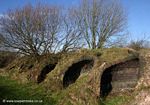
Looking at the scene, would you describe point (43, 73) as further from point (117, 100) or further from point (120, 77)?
point (117, 100)

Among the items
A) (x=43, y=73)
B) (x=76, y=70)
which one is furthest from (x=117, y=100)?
Result: (x=43, y=73)

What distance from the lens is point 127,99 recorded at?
497 inches

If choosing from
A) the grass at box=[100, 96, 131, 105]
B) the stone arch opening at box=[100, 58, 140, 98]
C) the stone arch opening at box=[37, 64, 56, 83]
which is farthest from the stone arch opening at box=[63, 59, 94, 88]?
the stone arch opening at box=[37, 64, 56, 83]

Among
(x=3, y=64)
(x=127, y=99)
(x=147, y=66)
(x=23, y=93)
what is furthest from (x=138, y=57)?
(x=3, y=64)

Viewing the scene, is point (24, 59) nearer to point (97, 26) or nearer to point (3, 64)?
point (3, 64)

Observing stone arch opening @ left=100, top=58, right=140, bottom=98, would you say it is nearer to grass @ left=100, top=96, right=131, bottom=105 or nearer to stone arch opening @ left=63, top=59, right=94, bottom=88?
grass @ left=100, top=96, right=131, bottom=105

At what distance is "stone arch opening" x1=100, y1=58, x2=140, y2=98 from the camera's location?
46.0 ft

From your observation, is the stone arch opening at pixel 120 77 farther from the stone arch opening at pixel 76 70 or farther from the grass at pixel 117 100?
the stone arch opening at pixel 76 70

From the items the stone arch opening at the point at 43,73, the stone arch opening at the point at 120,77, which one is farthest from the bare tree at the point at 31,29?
the stone arch opening at the point at 120,77

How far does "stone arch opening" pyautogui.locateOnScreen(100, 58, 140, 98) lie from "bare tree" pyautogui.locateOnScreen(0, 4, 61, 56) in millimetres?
8890

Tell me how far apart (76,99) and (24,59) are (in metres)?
11.5

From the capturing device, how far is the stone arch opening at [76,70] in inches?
609

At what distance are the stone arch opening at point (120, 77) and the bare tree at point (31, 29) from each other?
8.89 meters

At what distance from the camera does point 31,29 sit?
70.8 ft
